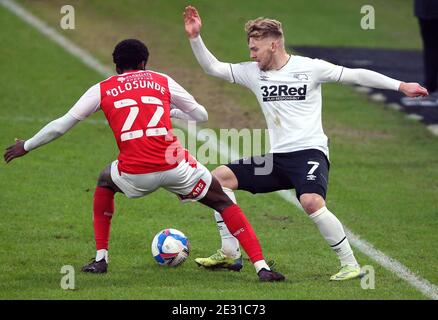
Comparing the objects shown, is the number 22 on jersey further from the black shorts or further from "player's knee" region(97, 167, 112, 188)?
the black shorts

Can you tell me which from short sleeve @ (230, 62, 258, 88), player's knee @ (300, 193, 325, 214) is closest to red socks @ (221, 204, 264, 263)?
player's knee @ (300, 193, 325, 214)

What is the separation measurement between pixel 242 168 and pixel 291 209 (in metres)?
2.56

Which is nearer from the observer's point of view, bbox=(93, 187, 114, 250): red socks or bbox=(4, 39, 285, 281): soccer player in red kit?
bbox=(4, 39, 285, 281): soccer player in red kit

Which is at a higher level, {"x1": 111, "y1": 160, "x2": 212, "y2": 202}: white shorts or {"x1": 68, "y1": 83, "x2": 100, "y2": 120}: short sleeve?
{"x1": 68, "y1": 83, "x2": 100, "y2": 120}: short sleeve

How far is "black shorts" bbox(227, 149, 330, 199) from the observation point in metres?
9.52

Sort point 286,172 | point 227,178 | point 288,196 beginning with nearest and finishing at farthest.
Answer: point 286,172 < point 227,178 < point 288,196

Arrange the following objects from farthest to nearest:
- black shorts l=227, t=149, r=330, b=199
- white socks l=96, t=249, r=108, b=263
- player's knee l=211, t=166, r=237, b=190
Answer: player's knee l=211, t=166, r=237, b=190 → white socks l=96, t=249, r=108, b=263 → black shorts l=227, t=149, r=330, b=199

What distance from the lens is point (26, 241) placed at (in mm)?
10633

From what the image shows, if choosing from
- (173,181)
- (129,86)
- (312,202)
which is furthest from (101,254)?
(312,202)

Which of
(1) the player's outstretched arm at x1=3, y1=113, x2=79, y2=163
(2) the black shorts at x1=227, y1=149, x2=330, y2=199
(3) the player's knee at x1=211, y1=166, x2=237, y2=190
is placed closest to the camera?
(1) the player's outstretched arm at x1=3, y1=113, x2=79, y2=163

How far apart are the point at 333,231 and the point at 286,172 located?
0.70 meters

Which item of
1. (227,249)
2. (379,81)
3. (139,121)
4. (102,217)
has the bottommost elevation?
(227,249)

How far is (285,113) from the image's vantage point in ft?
32.0

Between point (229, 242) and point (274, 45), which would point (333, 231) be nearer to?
point (229, 242)
